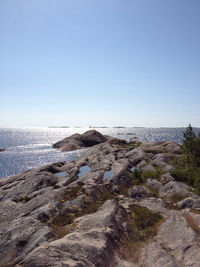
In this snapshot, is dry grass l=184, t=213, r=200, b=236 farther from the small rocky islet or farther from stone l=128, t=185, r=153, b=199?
stone l=128, t=185, r=153, b=199

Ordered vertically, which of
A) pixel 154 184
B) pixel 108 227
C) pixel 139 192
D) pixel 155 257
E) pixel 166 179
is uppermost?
pixel 108 227

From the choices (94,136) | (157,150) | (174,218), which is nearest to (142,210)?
(174,218)

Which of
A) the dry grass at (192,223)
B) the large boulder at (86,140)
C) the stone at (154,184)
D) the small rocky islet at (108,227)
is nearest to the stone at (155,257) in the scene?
the small rocky islet at (108,227)

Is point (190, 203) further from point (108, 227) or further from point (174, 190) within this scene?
point (108, 227)

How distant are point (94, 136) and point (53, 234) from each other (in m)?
72.9

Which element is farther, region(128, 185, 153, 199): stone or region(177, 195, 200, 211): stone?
region(128, 185, 153, 199): stone

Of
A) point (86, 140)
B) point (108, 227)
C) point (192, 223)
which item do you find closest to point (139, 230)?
point (108, 227)

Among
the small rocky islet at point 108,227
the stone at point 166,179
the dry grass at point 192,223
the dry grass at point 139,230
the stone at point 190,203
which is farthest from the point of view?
the stone at point 166,179

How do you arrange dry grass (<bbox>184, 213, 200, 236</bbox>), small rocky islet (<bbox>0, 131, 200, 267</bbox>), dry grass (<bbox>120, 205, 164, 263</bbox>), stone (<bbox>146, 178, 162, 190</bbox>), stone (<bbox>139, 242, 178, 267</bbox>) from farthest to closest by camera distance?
stone (<bbox>146, 178, 162, 190</bbox>)
dry grass (<bbox>184, 213, 200, 236</bbox>)
dry grass (<bbox>120, 205, 164, 263</bbox>)
stone (<bbox>139, 242, 178, 267</bbox>)
small rocky islet (<bbox>0, 131, 200, 267</bbox>)

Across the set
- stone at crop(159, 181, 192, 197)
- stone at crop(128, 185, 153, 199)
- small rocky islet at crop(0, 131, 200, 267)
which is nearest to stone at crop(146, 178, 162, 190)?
small rocky islet at crop(0, 131, 200, 267)

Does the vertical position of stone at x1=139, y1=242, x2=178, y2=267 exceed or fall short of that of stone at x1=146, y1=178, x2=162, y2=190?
it exceeds it

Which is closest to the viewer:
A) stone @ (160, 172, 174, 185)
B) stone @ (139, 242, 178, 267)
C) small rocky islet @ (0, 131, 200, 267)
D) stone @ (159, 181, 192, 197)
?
small rocky islet @ (0, 131, 200, 267)

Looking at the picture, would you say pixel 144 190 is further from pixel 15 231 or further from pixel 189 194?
pixel 15 231

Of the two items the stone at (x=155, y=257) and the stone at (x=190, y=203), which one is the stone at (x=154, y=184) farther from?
the stone at (x=155, y=257)
